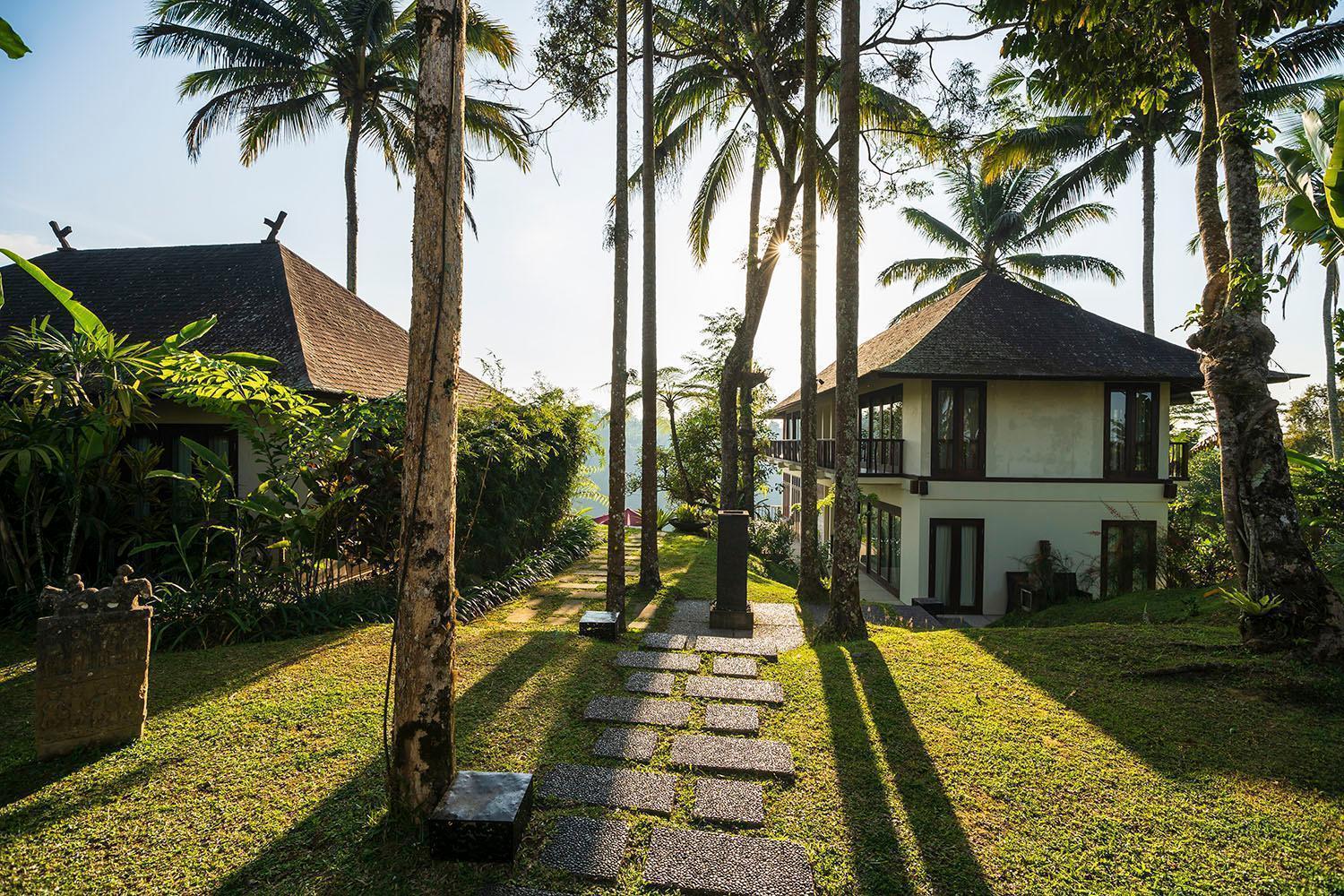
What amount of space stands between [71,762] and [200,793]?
0.93 meters

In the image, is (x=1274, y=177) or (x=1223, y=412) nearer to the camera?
(x=1223, y=412)

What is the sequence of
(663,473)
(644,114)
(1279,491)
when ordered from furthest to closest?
(663,473) → (644,114) → (1279,491)

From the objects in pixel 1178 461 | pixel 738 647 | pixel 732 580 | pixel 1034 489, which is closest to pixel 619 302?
pixel 732 580

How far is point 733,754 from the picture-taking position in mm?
3789

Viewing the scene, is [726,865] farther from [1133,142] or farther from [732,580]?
[1133,142]

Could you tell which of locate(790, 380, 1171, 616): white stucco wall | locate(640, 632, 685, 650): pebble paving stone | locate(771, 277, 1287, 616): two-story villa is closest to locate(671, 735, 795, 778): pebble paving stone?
locate(640, 632, 685, 650): pebble paving stone

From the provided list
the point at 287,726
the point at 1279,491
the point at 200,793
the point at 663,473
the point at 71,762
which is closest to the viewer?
the point at 200,793

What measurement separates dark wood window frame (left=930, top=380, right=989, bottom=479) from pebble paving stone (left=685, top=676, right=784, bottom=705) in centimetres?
937

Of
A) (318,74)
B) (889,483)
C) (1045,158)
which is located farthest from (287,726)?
(1045,158)

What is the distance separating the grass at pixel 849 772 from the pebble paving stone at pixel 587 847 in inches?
2.5

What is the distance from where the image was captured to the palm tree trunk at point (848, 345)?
6910 mm

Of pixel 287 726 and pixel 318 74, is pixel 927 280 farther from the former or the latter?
pixel 287 726

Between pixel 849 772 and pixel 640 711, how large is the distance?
4.66 ft

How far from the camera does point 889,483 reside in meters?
14.6
